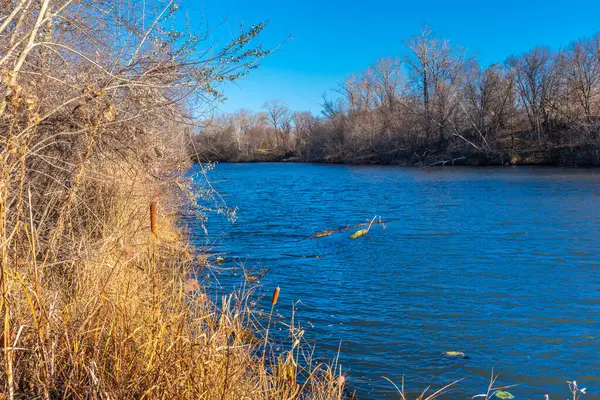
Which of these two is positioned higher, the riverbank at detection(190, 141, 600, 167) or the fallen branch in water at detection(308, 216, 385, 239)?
the riverbank at detection(190, 141, 600, 167)

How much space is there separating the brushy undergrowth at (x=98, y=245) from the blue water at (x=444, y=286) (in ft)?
5.99

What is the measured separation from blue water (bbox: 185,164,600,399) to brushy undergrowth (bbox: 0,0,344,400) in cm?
182

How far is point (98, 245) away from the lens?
5.99m

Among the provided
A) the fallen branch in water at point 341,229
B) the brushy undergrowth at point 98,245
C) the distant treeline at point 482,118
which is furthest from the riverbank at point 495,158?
the brushy undergrowth at point 98,245

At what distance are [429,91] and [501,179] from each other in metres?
30.2

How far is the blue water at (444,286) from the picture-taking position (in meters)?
6.48

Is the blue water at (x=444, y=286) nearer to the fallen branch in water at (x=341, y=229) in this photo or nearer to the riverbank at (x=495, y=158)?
the fallen branch in water at (x=341, y=229)

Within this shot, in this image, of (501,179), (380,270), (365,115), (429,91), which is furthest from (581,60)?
(380,270)

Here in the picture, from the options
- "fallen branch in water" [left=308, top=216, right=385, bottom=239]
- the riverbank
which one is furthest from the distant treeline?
"fallen branch in water" [left=308, top=216, right=385, bottom=239]

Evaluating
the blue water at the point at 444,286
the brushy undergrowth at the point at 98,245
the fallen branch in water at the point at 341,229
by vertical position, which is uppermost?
the brushy undergrowth at the point at 98,245

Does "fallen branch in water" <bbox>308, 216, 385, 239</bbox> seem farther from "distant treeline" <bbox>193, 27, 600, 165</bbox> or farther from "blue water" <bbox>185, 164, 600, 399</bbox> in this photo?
"distant treeline" <bbox>193, 27, 600, 165</bbox>

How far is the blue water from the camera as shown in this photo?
6477 mm

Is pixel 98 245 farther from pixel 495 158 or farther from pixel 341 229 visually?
pixel 495 158

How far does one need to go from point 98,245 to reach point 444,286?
6.47 meters
